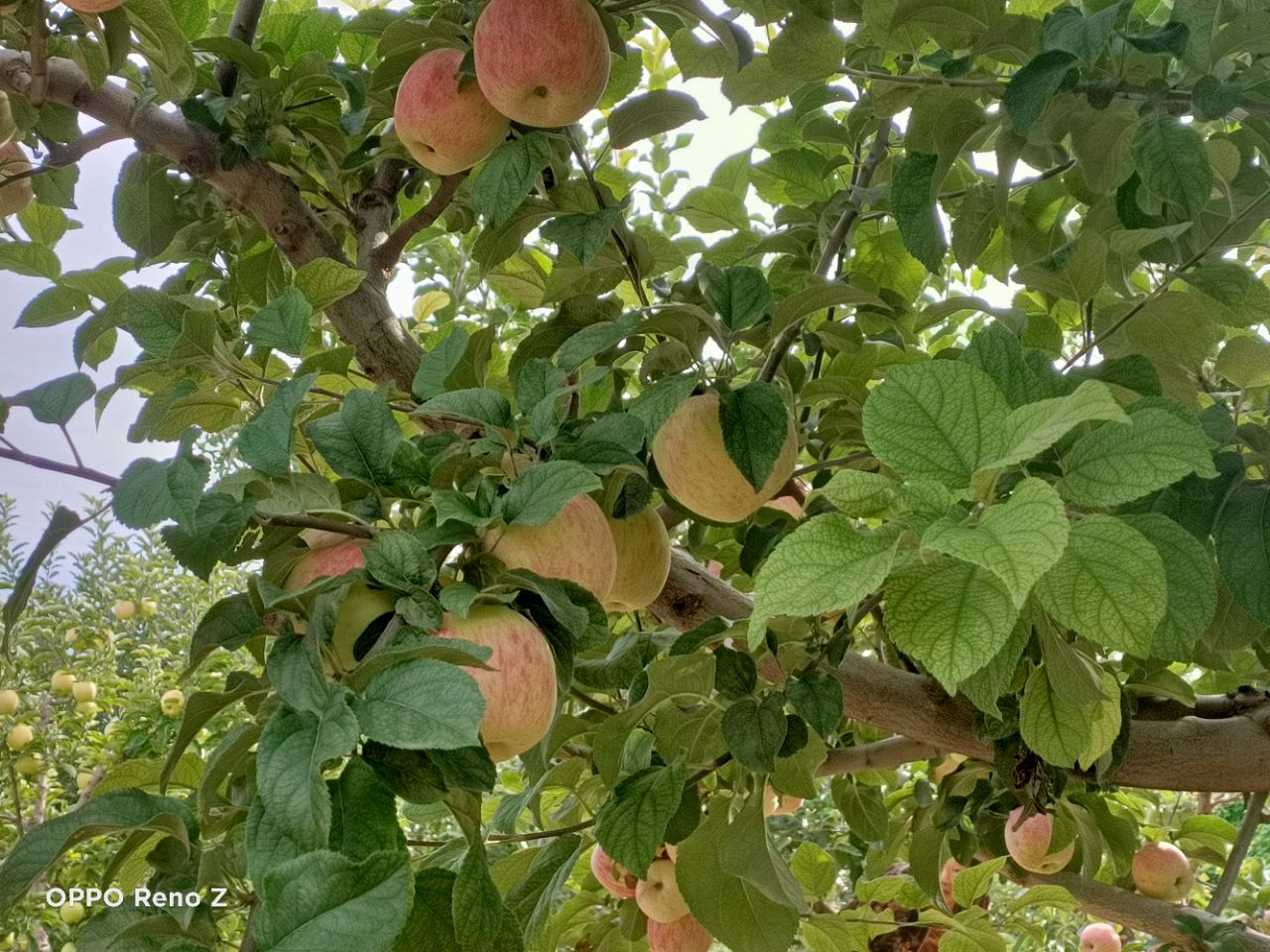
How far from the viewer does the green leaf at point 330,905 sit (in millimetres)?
372

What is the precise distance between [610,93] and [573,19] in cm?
29

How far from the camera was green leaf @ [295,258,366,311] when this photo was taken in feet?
2.62

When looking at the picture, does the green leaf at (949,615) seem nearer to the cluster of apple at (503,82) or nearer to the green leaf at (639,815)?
the green leaf at (639,815)

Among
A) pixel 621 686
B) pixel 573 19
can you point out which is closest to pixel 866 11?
pixel 573 19

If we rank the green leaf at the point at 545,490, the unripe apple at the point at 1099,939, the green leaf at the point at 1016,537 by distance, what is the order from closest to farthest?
the green leaf at the point at 1016,537
the green leaf at the point at 545,490
the unripe apple at the point at 1099,939

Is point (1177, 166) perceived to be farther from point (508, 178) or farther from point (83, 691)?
point (83, 691)

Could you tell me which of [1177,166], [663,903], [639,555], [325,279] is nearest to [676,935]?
[663,903]

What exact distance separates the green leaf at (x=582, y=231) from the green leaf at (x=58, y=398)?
0.35m

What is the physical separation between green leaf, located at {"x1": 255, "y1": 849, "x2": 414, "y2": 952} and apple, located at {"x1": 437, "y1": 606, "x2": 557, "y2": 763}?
0.19 m

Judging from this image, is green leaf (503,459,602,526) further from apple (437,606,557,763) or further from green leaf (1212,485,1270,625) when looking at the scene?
green leaf (1212,485,1270,625)

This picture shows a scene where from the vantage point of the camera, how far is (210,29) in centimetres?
130

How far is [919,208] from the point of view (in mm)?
891

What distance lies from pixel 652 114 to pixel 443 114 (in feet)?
0.64

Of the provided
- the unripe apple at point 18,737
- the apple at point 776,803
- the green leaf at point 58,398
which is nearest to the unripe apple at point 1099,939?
the apple at point 776,803
